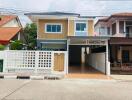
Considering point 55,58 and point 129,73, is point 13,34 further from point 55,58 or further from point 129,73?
point 129,73

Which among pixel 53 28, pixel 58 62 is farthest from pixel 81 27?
pixel 58 62

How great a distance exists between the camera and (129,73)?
2741 centimetres

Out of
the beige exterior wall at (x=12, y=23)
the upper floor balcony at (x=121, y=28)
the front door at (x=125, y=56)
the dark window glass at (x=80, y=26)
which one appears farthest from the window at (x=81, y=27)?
the beige exterior wall at (x=12, y=23)

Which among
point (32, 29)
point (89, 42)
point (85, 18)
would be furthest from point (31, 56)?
point (32, 29)

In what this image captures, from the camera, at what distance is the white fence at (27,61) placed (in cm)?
2577

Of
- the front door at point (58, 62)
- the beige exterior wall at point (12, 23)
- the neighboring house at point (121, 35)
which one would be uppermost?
the beige exterior wall at point (12, 23)

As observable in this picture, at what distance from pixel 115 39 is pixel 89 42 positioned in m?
2.57

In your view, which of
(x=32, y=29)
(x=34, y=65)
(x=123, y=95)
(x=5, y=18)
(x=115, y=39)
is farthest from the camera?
(x=32, y=29)

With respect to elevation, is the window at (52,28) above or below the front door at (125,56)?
above

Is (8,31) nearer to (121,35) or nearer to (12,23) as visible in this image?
(12,23)

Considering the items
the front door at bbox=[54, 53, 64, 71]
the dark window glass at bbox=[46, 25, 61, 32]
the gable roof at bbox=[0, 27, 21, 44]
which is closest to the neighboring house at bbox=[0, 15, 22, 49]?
the gable roof at bbox=[0, 27, 21, 44]

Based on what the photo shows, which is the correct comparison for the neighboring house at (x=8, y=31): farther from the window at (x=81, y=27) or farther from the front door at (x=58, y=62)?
the front door at (x=58, y=62)

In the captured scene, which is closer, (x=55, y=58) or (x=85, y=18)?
(x=55, y=58)

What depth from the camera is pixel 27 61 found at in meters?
25.9
